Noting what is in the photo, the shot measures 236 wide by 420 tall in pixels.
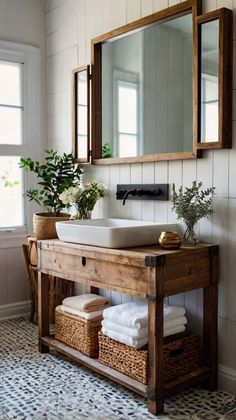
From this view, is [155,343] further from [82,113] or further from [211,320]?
[82,113]

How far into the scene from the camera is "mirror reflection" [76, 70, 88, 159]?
3.14 meters

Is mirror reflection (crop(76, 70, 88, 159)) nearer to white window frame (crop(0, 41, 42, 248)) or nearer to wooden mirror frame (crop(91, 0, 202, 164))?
wooden mirror frame (crop(91, 0, 202, 164))

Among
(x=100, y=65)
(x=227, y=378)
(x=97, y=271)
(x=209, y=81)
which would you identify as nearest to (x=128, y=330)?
(x=97, y=271)

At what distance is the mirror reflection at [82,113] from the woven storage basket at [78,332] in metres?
1.10

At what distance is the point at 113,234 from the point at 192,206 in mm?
425

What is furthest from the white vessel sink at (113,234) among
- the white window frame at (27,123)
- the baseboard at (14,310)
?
the baseboard at (14,310)

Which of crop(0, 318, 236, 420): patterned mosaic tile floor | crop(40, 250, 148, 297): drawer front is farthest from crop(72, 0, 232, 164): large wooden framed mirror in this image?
crop(0, 318, 236, 420): patterned mosaic tile floor

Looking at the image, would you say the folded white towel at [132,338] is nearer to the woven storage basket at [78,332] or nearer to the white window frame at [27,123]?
the woven storage basket at [78,332]

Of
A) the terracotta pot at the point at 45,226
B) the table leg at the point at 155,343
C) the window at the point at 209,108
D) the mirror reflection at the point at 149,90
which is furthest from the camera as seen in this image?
the terracotta pot at the point at 45,226

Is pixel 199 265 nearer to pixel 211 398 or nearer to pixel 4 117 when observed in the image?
pixel 211 398

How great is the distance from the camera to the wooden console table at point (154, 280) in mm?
2035

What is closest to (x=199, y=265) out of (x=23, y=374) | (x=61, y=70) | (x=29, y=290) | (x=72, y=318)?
(x=72, y=318)

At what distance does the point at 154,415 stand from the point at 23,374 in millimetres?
816

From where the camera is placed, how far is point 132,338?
220 centimetres
